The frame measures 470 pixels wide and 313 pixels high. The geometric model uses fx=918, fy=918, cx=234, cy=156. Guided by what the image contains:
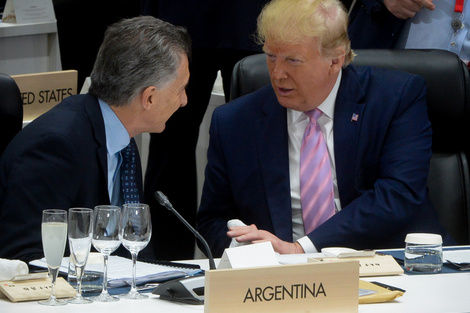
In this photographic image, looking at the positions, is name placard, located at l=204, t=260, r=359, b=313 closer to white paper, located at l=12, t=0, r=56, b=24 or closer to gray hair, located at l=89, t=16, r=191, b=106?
gray hair, located at l=89, t=16, r=191, b=106

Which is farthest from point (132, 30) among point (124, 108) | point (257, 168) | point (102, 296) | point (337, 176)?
point (102, 296)

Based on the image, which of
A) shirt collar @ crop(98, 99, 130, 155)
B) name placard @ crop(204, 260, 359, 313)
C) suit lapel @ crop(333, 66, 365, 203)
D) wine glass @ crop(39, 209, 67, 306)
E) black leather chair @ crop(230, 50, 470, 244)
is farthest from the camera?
black leather chair @ crop(230, 50, 470, 244)

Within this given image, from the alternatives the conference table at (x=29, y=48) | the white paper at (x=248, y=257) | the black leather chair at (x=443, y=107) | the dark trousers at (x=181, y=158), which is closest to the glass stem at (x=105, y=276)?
the white paper at (x=248, y=257)

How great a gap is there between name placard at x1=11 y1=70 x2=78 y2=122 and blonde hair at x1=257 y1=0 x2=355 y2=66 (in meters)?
1.35

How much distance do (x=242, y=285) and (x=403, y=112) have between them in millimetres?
1435

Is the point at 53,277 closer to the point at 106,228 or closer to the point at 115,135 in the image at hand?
the point at 106,228

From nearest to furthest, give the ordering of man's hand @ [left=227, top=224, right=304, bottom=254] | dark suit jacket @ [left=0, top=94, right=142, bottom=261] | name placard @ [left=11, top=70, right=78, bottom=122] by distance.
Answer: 1. dark suit jacket @ [left=0, top=94, right=142, bottom=261]
2. man's hand @ [left=227, top=224, right=304, bottom=254]
3. name placard @ [left=11, top=70, right=78, bottom=122]

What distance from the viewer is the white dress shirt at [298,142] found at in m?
2.87

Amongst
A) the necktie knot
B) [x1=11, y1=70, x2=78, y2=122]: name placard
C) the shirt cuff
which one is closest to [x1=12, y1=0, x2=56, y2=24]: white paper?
[x1=11, y1=70, x2=78, y2=122]: name placard

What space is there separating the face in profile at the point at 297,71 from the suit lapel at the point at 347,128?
0.32 ft

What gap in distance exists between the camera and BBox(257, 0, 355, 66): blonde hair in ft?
9.22

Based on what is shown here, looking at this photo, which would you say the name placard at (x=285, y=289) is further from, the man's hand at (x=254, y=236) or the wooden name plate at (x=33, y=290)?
the man's hand at (x=254, y=236)

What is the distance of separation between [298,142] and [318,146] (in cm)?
7

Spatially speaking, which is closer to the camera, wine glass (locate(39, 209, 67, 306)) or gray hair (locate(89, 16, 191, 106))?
wine glass (locate(39, 209, 67, 306))
